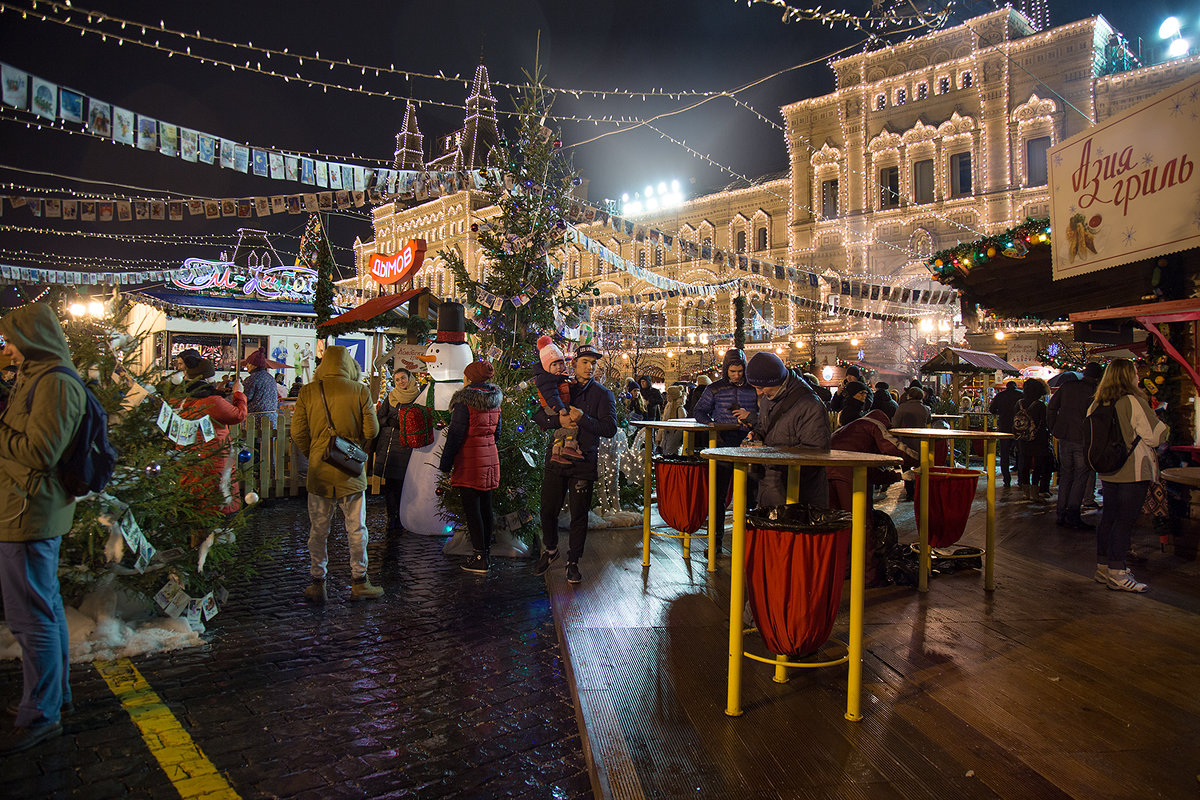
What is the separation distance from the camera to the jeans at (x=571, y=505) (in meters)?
5.53

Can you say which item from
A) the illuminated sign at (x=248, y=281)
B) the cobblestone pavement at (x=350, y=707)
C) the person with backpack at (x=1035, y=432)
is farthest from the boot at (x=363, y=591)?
the illuminated sign at (x=248, y=281)

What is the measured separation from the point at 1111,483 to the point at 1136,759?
3.35 meters

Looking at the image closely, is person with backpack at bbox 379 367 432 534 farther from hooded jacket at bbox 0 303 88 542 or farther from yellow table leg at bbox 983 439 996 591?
yellow table leg at bbox 983 439 996 591

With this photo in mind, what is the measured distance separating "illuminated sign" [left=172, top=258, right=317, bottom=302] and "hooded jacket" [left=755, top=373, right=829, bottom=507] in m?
21.6

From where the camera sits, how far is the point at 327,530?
520 centimetres

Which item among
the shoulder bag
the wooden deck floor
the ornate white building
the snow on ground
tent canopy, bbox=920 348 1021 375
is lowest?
the wooden deck floor

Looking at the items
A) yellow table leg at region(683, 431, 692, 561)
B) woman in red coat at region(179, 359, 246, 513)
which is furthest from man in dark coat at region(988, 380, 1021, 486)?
woman in red coat at region(179, 359, 246, 513)

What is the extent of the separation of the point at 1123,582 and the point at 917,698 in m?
3.32

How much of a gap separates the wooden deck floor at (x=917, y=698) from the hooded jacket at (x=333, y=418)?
6.32ft

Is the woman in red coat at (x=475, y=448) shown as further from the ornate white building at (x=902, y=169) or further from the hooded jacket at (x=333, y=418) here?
the ornate white building at (x=902, y=169)

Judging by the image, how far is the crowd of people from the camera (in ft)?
10.1

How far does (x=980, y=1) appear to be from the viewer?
29.0 m

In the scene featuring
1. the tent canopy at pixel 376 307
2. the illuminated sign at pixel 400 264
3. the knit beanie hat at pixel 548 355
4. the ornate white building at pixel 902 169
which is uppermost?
the ornate white building at pixel 902 169

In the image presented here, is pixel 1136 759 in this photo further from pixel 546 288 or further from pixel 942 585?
pixel 546 288
